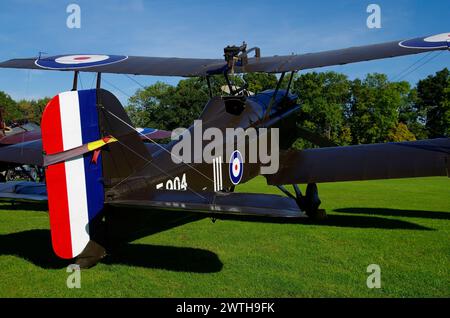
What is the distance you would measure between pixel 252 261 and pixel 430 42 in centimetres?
472

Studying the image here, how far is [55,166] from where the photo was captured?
15.2 ft

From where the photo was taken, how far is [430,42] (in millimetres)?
7094

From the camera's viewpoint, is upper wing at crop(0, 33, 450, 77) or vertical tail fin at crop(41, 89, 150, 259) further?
upper wing at crop(0, 33, 450, 77)

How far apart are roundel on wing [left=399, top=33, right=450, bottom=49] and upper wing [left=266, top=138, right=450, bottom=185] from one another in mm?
2007

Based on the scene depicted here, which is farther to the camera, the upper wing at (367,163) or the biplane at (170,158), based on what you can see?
the upper wing at (367,163)

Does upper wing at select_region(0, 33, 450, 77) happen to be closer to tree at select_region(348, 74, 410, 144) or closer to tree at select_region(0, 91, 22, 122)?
tree at select_region(348, 74, 410, 144)

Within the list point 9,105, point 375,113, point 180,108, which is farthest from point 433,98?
point 9,105

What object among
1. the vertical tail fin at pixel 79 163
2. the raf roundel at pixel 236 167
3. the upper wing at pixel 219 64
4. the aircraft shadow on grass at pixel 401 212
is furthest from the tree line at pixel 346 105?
the vertical tail fin at pixel 79 163

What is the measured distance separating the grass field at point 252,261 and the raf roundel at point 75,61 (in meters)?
3.04

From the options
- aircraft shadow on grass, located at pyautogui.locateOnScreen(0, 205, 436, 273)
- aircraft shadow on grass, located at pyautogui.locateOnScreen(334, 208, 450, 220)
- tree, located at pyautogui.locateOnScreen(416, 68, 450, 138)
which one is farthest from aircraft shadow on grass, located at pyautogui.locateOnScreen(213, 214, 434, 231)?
tree, located at pyautogui.locateOnScreen(416, 68, 450, 138)

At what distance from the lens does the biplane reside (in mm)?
4594

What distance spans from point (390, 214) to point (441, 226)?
66.5 inches

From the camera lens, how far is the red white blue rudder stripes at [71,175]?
4.61 meters
